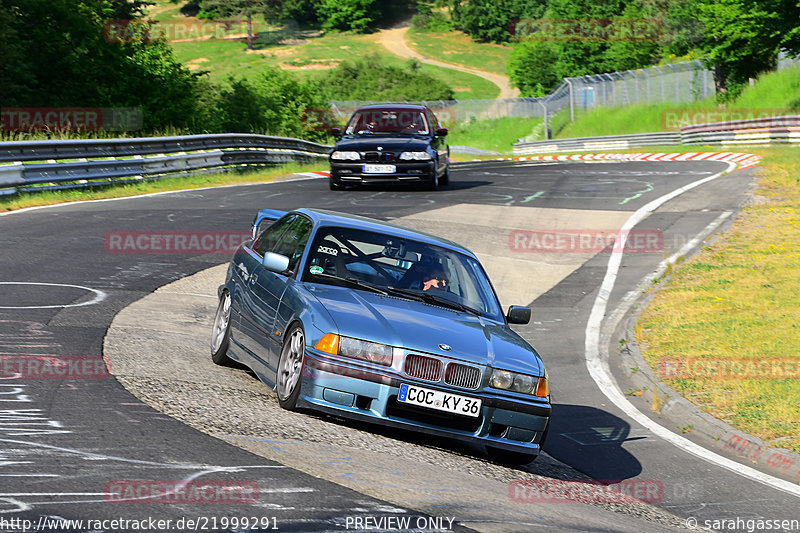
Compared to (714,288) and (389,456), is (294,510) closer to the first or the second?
(389,456)

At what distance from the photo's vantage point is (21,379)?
23.0 ft

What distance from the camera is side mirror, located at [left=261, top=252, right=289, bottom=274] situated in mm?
7559

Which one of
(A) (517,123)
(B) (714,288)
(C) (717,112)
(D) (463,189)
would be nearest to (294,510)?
(B) (714,288)

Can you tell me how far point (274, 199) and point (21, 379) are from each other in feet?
46.7

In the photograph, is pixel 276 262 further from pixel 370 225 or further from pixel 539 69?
pixel 539 69

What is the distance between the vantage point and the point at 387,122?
23109 millimetres

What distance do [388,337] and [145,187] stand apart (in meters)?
17.7

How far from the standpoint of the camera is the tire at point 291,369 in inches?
266

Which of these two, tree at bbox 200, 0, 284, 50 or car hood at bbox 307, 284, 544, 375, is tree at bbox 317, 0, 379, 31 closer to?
tree at bbox 200, 0, 284, 50

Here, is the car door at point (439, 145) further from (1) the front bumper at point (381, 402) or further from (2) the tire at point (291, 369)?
(1) the front bumper at point (381, 402)

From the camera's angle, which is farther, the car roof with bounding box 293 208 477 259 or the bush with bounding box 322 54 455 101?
the bush with bounding box 322 54 455 101

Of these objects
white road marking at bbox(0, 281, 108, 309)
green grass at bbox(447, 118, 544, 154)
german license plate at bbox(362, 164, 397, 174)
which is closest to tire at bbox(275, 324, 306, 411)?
white road marking at bbox(0, 281, 108, 309)

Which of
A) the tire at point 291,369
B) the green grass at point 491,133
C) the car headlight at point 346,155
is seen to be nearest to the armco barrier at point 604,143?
the green grass at point 491,133

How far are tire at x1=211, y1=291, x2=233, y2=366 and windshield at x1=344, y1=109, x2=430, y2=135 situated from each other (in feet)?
47.3
